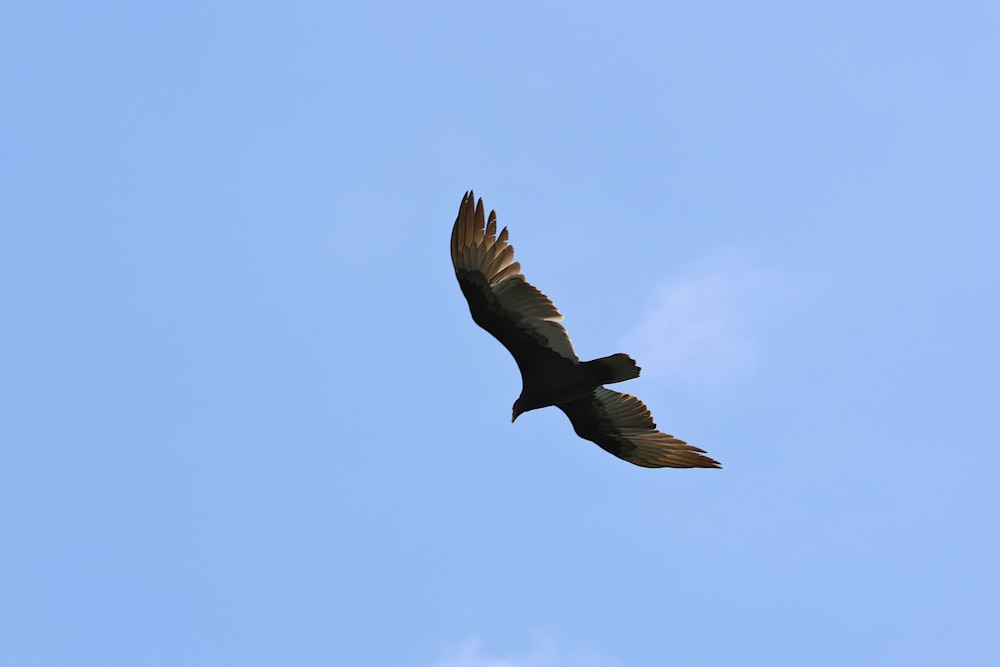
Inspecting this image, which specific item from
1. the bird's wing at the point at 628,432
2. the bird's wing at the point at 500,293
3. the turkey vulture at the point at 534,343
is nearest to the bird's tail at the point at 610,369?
the turkey vulture at the point at 534,343

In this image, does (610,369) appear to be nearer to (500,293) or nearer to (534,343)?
(534,343)

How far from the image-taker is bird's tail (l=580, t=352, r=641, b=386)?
15.5m

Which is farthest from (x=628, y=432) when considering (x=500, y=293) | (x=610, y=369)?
(x=500, y=293)

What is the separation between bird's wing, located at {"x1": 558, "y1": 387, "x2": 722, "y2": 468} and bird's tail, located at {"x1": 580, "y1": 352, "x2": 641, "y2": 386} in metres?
1.13

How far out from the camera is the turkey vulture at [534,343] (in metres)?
15.3

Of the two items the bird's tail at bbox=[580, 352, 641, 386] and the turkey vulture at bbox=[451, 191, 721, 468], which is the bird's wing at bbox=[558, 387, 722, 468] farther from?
the bird's tail at bbox=[580, 352, 641, 386]

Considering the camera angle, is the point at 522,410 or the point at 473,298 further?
the point at 522,410

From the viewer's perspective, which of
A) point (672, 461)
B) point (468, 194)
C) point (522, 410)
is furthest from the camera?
point (672, 461)

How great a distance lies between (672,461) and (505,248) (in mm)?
4584

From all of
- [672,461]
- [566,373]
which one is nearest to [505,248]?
[566,373]

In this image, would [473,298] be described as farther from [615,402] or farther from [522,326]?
[615,402]

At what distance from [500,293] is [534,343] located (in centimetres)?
92

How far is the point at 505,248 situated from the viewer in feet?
50.4

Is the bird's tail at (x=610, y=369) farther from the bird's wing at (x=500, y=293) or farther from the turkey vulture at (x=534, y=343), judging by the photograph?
the bird's wing at (x=500, y=293)
